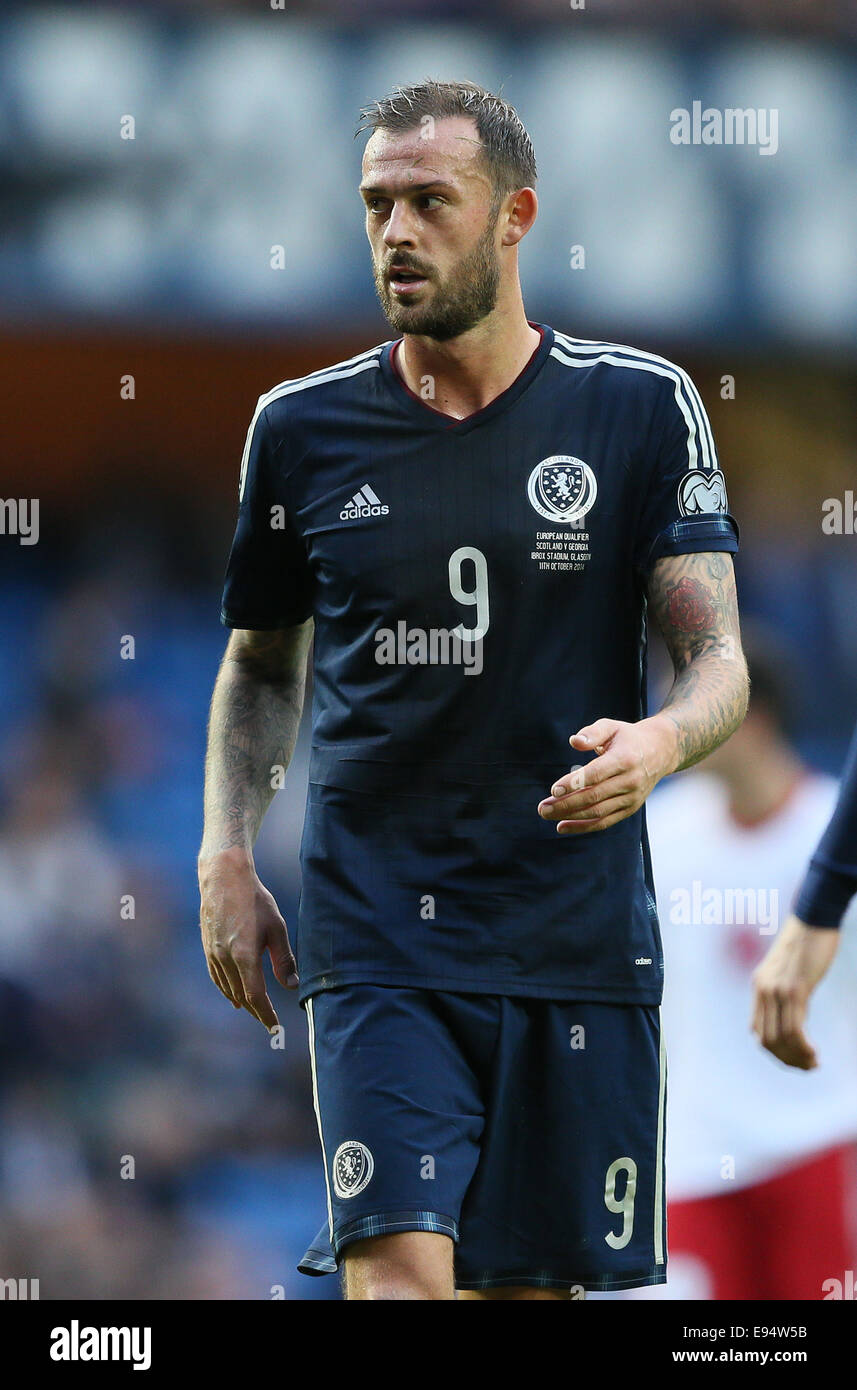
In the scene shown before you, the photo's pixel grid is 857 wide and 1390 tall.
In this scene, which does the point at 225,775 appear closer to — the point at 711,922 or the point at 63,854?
the point at 711,922

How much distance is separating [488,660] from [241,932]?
2.27 ft

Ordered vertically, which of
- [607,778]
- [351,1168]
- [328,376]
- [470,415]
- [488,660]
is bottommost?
[351,1168]

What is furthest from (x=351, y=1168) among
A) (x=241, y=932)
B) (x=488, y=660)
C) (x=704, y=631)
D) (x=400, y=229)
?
(x=400, y=229)

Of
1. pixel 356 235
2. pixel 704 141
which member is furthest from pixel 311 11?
pixel 704 141

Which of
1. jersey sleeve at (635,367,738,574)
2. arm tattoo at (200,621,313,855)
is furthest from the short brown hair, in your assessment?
arm tattoo at (200,621,313,855)

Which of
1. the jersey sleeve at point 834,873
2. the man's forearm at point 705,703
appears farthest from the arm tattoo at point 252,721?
the jersey sleeve at point 834,873

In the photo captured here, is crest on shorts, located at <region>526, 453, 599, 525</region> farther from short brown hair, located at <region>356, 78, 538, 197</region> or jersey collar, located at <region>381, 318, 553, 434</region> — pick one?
short brown hair, located at <region>356, 78, 538, 197</region>

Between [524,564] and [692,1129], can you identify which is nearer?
[524,564]

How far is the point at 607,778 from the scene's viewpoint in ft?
9.02

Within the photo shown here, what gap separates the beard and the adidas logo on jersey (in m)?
0.31

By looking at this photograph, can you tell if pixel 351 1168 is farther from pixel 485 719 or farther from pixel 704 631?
pixel 704 631

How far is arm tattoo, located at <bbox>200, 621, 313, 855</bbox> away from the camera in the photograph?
3.64 m

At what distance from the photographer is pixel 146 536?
22.9ft

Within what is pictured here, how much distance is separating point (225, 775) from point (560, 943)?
2.59ft
